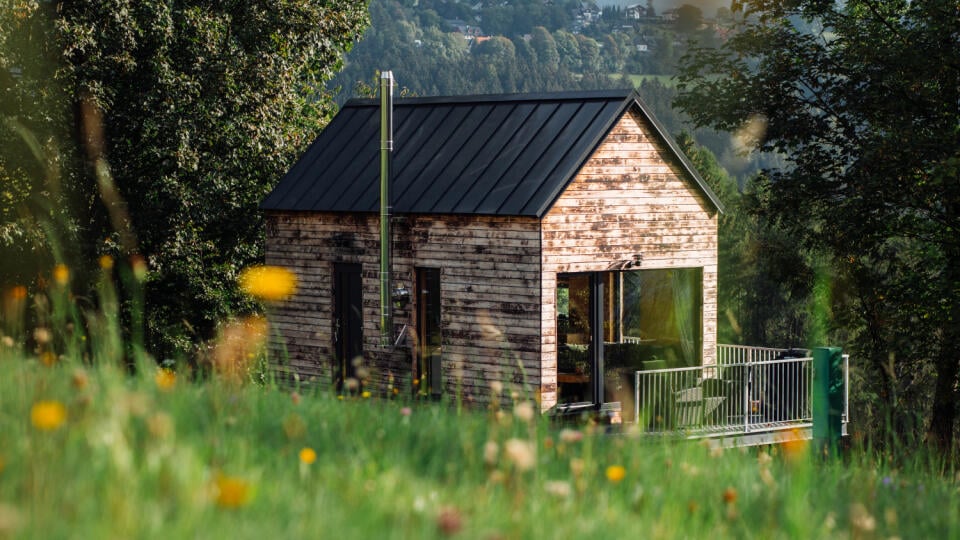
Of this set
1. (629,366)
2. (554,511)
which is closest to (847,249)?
(629,366)

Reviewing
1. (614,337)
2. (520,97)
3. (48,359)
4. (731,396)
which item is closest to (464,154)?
(520,97)

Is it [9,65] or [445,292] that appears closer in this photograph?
[445,292]

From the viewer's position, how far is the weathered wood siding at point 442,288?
17.0 meters

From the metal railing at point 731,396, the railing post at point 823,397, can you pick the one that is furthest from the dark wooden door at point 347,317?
the railing post at point 823,397

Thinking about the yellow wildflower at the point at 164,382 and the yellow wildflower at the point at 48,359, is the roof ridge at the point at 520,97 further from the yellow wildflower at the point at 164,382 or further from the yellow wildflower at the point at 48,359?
the yellow wildflower at the point at 48,359

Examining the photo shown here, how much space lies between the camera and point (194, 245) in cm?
2503

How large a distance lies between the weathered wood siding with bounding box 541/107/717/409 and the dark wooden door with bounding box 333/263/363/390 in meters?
3.90

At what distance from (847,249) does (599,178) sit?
7960 mm

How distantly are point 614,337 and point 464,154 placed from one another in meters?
4.83

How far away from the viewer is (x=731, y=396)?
17.9 metres

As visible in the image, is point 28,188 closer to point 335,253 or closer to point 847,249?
point 335,253

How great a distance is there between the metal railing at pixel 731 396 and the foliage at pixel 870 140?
210cm

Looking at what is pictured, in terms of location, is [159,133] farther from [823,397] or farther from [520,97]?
[823,397]

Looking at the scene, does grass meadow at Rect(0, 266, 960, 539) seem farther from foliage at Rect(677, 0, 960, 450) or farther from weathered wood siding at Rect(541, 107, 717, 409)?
foliage at Rect(677, 0, 960, 450)
